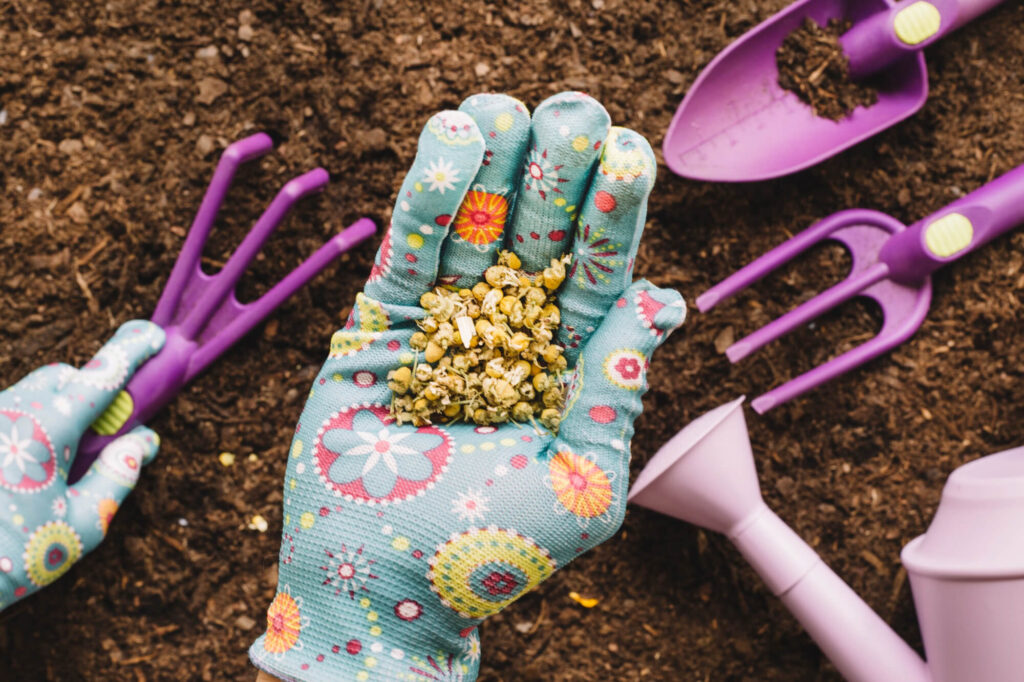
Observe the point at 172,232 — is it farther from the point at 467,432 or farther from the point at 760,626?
the point at 760,626

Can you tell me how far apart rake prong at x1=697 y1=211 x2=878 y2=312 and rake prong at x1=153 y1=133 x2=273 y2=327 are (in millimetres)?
732

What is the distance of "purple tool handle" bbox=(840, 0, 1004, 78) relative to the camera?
43.7 inches

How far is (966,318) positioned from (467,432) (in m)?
0.86

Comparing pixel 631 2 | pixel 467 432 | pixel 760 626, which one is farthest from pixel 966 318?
pixel 467 432

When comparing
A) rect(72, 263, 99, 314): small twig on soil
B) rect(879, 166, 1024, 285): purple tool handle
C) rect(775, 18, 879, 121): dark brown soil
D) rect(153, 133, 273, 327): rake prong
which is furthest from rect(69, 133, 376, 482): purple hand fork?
rect(879, 166, 1024, 285): purple tool handle

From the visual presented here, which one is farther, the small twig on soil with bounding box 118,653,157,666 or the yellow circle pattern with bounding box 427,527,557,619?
the small twig on soil with bounding box 118,653,157,666

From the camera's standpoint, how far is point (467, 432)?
960 mm

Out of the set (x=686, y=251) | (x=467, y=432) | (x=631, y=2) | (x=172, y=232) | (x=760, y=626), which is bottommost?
(x=760, y=626)

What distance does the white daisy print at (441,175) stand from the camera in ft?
2.85

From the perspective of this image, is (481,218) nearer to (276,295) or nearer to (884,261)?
(276,295)

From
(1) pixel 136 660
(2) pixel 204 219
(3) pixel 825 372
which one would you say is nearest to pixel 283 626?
(1) pixel 136 660

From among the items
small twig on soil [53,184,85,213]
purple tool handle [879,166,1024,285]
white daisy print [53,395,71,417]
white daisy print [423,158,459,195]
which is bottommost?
white daisy print [53,395,71,417]

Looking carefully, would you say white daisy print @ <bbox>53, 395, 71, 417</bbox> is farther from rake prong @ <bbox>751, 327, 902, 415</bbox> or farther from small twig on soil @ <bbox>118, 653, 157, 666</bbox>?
rake prong @ <bbox>751, 327, 902, 415</bbox>

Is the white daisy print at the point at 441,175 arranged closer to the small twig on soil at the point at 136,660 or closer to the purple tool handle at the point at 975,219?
the purple tool handle at the point at 975,219
